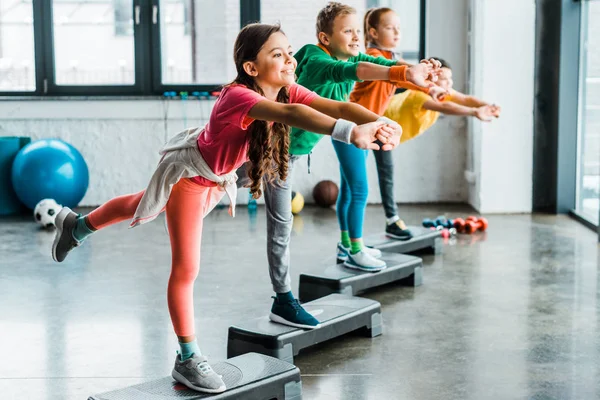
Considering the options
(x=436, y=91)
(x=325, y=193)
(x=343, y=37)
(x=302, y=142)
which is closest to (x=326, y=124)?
(x=302, y=142)

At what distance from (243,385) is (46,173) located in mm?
4176

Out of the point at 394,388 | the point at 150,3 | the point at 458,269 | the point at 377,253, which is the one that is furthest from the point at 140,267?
the point at 150,3

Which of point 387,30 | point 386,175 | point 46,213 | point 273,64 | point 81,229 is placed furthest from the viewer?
point 46,213

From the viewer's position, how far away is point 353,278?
151 inches

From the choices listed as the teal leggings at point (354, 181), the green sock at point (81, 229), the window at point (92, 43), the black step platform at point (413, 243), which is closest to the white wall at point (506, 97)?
the black step platform at point (413, 243)

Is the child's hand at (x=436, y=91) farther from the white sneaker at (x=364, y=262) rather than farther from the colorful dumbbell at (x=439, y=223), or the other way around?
the colorful dumbbell at (x=439, y=223)

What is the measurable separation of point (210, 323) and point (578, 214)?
136 inches

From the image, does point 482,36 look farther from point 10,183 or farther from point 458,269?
point 10,183

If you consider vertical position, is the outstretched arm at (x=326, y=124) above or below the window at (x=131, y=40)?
below

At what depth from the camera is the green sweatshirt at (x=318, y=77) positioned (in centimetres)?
310

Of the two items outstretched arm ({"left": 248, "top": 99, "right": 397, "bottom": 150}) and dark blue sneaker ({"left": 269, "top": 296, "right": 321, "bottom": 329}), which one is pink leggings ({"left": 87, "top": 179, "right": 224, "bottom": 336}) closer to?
outstretched arm ({"left": 248, "top": 99, "right": 397, "bottom": 150})

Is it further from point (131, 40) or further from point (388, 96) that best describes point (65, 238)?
point (131, 40)

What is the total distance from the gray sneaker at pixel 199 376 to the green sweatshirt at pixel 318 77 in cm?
107

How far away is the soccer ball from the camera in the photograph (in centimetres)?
591
